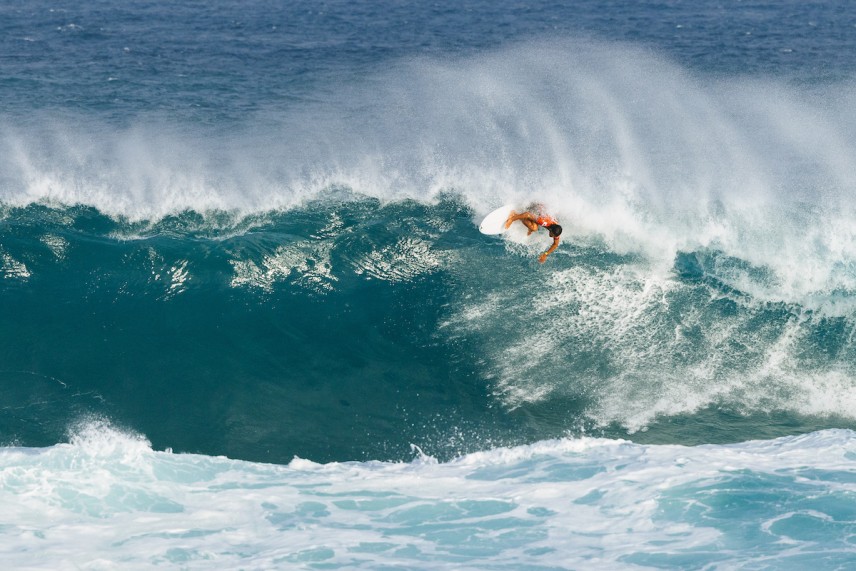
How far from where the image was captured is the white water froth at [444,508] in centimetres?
1452

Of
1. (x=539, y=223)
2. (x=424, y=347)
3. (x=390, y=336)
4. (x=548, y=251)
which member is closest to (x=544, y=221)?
(x=539, y=223)

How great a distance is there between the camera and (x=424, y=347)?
62.8ft

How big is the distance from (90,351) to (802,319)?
15.2 meters

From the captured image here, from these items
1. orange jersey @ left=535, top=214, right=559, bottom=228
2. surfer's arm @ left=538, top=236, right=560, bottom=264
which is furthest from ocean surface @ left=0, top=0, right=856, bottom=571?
orange jersey @ left=535, top=214, right=559, bottom=228

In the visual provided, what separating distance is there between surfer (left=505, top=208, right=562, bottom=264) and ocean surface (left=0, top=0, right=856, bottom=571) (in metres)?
0.31

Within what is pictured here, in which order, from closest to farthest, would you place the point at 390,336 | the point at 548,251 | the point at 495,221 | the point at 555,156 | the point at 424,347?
the point at 424,347
the point at 390,336
the point at 548,251
the point at 495,221
the point at 555,156

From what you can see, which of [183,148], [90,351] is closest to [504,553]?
[90,351]

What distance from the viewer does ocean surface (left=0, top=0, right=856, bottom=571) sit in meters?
15.2

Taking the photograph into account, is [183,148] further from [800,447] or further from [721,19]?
[721,19]

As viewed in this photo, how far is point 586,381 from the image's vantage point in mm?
18359

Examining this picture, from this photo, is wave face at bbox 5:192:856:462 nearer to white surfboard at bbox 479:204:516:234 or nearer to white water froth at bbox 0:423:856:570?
white surfboard at bbox 479:204:516:234

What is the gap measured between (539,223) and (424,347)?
4632 mm

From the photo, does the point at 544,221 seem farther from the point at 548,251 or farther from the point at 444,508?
the point at 444,508

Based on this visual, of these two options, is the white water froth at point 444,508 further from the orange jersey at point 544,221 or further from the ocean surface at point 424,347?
the orange jersey at point 544,221
